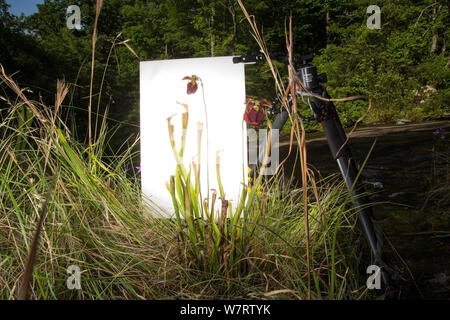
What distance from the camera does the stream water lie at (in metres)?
0.53

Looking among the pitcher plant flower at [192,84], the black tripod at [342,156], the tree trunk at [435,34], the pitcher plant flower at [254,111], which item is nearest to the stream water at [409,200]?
the black tripod at [342,156]

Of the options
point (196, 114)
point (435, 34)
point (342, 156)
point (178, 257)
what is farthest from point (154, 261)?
point (435, 34)

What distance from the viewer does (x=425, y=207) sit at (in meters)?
0.75

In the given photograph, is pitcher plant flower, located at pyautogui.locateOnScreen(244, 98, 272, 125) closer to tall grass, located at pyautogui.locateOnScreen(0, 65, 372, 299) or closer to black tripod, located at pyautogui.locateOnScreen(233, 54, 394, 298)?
black tripod, located at pyautogui.locateOnScreen(233, 54, 394, 298)

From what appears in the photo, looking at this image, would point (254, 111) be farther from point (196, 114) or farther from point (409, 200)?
point (409, 200)

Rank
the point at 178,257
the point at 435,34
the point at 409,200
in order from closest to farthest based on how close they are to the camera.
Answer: the point at 178,257, the point at 409,200, the point at 435,34

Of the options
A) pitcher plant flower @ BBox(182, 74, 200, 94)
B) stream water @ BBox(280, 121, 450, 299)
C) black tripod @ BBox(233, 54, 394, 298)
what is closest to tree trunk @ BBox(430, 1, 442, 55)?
stream water @ BBox(280, 121, 450, 299)

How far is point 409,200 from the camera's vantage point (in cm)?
79

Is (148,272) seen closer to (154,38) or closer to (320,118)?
(320,118)

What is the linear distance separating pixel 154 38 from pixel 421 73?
225cm

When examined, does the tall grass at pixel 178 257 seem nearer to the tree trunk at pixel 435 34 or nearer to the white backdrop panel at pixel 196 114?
the white backdrop panel at pixel 196 114

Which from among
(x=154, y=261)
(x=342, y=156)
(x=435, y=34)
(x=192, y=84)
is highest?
(x=435, y=34)

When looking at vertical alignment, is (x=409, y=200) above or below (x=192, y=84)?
below

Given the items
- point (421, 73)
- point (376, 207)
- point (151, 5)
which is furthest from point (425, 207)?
point (151, 5)
